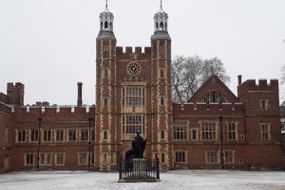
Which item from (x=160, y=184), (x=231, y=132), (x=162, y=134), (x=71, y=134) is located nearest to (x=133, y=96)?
(x=162, y=134)

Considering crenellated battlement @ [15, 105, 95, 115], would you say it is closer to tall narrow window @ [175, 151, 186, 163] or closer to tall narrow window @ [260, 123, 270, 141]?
tall narrow window @ [175, 151, 186, 163]

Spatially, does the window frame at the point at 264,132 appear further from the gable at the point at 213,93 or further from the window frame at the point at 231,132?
the gable at the point at 213,93

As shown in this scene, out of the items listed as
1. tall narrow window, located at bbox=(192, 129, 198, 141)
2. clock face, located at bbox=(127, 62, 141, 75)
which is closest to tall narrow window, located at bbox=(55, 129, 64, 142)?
clock face, located at bbox=(127, 62, 141, 75)

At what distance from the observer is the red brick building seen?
1592 inches

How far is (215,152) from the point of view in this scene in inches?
1654

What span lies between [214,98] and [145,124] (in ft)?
→ 27.2

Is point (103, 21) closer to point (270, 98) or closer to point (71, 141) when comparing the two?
point (71, 141)

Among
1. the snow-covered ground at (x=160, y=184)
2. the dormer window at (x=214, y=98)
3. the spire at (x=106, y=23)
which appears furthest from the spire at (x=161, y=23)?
the snow-covered ground at (x=160, y=184)

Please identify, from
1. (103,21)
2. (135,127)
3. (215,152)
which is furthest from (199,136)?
(103,21)

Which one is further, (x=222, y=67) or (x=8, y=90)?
(x=222, y=67)

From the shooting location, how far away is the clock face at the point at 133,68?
4128cm

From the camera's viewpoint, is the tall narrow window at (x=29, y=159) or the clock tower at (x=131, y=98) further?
the tall narrow window at (x=29, y=159)

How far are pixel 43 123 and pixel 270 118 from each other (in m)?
20.4

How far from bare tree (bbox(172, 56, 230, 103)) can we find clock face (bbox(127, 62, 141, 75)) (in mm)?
12484
